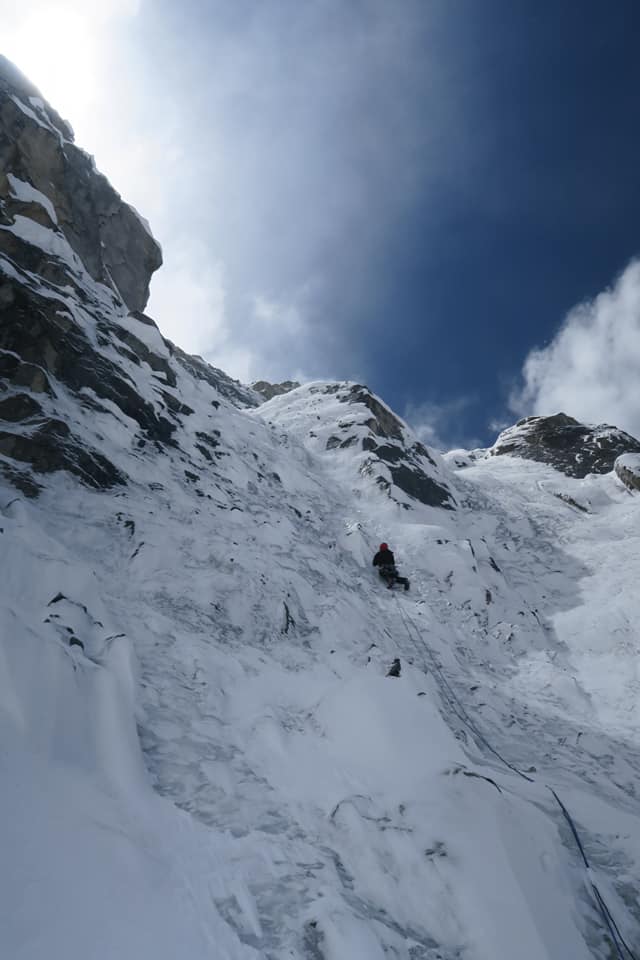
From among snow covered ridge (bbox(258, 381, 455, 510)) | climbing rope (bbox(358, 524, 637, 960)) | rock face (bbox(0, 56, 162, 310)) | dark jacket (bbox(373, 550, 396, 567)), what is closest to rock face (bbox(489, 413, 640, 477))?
snow covered ridge (bbox(258, 381, 455, 510))

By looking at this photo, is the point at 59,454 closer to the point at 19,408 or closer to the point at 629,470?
the point at 19,408

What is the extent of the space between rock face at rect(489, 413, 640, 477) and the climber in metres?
26.8

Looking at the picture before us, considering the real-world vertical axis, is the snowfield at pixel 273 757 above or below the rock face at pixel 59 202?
below

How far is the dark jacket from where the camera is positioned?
16594mm

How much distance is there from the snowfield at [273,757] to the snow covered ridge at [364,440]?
530 inches

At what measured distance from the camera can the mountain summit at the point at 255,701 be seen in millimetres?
3740

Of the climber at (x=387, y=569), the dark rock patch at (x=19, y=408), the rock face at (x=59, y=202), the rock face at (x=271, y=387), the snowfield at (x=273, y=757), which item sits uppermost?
the rock face at (x=271, y=387)

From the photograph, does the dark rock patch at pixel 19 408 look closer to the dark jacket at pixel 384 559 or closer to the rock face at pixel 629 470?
the dark jacket at pixel 384 559

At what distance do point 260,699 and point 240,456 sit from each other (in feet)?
48.4

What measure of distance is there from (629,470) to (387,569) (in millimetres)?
25119

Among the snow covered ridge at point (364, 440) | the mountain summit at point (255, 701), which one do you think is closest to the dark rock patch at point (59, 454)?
the mountain summit at point (255, 701)

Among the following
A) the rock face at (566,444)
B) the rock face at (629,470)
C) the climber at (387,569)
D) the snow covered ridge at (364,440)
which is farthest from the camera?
the rock face at (566,444)

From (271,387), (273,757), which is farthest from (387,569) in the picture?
(271,387)

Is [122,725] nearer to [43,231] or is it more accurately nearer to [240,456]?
[240,456]
